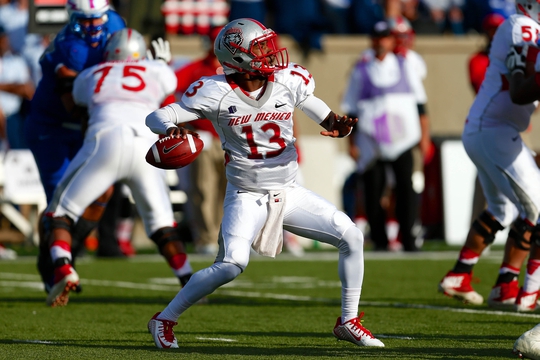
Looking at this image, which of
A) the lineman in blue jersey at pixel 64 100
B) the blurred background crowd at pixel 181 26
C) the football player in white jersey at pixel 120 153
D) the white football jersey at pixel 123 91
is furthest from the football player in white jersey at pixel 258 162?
the blurred background crowd at pixel 181 26

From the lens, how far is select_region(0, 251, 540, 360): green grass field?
16.0ft

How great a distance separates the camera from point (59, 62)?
723 centimetres

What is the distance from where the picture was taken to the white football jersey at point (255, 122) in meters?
5.14

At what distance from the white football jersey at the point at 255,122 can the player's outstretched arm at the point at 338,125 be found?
17cm

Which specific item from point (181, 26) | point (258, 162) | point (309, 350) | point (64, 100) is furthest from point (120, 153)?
point (181, 26)

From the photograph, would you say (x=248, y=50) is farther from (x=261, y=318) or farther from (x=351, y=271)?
(x=261, y=318)

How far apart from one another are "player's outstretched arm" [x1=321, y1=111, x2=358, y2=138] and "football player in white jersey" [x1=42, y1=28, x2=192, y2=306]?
1.75 m

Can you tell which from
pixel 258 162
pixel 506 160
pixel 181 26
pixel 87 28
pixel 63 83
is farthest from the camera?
pixel 181 26

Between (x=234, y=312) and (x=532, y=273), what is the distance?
175cm

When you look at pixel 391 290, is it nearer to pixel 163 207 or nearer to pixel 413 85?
pixel 163 207

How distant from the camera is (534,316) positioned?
6.02 m

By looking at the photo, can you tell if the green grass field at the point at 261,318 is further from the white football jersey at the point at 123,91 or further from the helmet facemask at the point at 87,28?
the helmet facemask at the point at 87,28

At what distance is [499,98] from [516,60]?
0.48 m

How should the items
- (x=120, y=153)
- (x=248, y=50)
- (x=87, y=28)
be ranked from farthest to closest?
(x=87, y=28), (x=120, y=153), (x=248, y=50)
